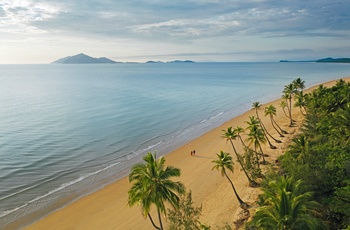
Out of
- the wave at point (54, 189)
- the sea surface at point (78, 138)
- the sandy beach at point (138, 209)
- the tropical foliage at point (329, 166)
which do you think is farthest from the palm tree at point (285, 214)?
the wave at point (54, 189)

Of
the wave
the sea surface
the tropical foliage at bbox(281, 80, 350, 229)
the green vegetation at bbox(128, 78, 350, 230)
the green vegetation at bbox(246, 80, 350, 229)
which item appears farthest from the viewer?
the sea surface

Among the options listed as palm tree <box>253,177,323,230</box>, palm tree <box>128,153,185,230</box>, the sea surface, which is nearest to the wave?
the sea surface

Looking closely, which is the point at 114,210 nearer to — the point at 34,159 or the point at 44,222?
the point at 44,222

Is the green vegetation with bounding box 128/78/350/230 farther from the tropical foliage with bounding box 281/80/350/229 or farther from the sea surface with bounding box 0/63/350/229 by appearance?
the sea surface with bounding box 0/63/350/229

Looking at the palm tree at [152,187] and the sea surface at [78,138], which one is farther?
the sea surface at [78,138]

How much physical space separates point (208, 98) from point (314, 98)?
6663 cm

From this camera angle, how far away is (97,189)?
150ft

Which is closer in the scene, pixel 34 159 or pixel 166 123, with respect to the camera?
pixel 34 159

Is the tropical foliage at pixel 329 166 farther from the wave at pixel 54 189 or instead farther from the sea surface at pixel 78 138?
the wave at pixel 54 189

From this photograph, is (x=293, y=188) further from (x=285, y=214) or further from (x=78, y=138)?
→ (x=78, y=138)

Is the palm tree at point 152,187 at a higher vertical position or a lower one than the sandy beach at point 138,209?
higher

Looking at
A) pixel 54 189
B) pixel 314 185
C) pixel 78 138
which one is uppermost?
pixel 314 185

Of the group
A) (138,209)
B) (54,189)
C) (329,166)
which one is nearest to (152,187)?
(138,209)

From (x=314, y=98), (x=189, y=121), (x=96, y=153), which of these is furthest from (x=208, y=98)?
(x=96, y=153)
